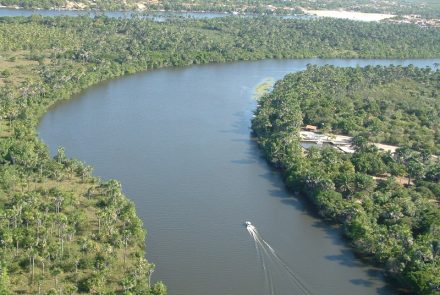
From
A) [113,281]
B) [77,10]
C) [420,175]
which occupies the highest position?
[77,10]

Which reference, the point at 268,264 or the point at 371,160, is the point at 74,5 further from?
the point at 268,264

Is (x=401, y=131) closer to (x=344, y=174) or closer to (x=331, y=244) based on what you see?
(x=344, y=174)

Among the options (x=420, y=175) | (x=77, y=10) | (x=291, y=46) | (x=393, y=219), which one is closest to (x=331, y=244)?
(x=393, y=219)

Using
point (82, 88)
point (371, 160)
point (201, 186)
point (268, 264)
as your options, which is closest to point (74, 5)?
point (82, 88)

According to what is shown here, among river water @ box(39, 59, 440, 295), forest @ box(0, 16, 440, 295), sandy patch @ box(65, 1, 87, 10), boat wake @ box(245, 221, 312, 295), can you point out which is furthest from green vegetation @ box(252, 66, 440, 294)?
sandy patch @ box(65, 1, 87, 10)

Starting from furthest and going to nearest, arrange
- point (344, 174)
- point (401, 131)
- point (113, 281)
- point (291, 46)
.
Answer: point (291, 46) → point (401, 131) → point (344, 174) → point (113, 281)

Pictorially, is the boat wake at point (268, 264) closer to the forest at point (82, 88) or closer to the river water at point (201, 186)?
the river water at point (201, 186)

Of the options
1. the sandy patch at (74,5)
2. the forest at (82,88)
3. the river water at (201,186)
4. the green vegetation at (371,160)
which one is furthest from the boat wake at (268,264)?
the sandy patch at (74,5)
